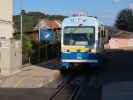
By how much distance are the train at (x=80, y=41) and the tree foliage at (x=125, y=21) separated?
106 meters

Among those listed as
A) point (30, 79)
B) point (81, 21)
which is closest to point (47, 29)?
point (81, 21)

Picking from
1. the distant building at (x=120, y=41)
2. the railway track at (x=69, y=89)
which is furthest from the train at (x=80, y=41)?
the distant building at (x=120, y=41)

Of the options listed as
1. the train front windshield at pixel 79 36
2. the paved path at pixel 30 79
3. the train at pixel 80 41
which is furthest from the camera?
the train front windshield at pixel 79 36

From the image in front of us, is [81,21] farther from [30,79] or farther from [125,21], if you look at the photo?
[125,21]

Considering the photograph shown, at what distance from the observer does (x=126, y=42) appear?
99188 millimetres

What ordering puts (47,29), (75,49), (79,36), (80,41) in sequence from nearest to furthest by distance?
(75,49)
(80,41)
(79,36)
(47,29)

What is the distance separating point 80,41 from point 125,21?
4313 inches

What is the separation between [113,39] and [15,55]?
2663 inches

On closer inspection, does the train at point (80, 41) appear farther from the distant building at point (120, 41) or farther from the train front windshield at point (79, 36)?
the distant building at point (120, 41)

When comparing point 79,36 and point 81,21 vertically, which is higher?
point 81,21

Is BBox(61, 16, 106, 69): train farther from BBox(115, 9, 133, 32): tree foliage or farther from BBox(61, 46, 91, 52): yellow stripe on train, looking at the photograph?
BBox(115, 9, 133, 32): tree foliage

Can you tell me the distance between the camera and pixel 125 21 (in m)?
137

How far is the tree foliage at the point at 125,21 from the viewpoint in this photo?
443ft

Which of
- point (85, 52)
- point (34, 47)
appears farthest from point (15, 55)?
point (34, 47)
